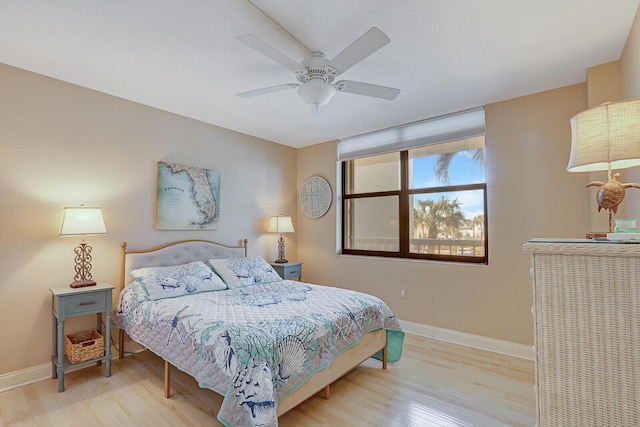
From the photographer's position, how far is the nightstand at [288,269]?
163 inches

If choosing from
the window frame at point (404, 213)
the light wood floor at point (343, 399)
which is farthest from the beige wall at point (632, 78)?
the light wood floor at point (343, 399)

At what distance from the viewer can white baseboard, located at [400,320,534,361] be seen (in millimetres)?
2947

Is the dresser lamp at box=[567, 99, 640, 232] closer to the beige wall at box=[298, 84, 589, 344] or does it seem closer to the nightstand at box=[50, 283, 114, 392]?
the beige wall at box=[298, 84, 589, 344]

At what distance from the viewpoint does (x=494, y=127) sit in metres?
3.20

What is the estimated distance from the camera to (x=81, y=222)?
2.54 meters

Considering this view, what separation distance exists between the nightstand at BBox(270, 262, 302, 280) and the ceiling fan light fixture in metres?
2.42

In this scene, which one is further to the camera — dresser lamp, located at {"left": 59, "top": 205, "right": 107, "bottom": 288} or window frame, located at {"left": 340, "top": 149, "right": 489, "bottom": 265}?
window frame, located at {"left": 340, "top": 149, "right": 489, "bottom": 265}

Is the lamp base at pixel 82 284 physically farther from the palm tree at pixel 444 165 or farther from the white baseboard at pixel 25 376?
the palm tree at pixel 444 165

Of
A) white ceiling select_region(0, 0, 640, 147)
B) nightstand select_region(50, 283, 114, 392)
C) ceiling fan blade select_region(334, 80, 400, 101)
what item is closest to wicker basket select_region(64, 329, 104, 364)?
nightstand select_region(50, 283, 114, 392)

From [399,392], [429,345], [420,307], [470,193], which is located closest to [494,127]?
[470,193]

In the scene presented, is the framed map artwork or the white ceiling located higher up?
the white ceiling

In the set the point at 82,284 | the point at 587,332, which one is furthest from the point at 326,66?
the point at 82,284

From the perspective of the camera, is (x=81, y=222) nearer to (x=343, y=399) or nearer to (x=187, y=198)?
(x=187, y=198)

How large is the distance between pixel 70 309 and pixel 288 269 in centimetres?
231
